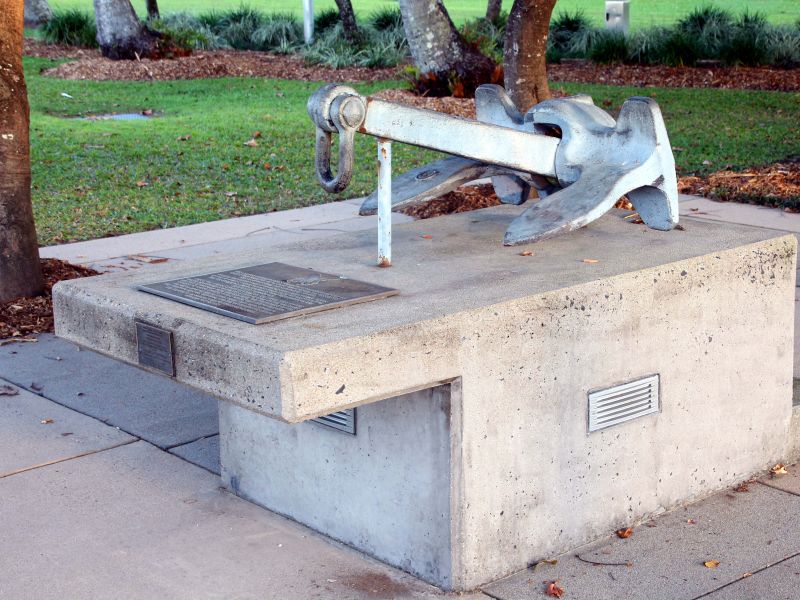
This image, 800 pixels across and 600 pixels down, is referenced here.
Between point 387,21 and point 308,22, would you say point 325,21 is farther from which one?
point 308,22

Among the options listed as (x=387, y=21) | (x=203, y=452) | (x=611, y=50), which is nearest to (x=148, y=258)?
(x=203, y=452)

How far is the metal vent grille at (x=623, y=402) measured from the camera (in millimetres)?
3920

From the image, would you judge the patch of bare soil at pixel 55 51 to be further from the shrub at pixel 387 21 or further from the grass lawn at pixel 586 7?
the grass lawn at pixel 586 7

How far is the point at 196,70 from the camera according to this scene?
19844mm

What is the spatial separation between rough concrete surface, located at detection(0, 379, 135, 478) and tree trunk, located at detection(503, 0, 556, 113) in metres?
5.78

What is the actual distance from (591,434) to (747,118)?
11741mm

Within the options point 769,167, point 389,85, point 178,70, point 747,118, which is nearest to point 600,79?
point 389,85

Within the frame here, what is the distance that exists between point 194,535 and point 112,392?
69.2 inches

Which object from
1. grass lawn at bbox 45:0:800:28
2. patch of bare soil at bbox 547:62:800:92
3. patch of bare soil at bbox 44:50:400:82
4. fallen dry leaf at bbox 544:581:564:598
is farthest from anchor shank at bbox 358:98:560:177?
grass lawn at bbox 45:0:800:28

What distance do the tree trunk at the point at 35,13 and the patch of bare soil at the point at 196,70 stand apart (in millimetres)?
7056

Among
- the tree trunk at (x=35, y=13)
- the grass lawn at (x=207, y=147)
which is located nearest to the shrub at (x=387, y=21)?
the grass lawn at (x=207, y=147)

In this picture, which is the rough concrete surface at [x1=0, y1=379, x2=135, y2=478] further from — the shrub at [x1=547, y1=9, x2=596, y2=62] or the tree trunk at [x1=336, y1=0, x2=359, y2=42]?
the shrub at [x1=547, y1=9, x2=596, y2=62]

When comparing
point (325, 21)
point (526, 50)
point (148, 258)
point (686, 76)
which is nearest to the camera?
point (148, 258)

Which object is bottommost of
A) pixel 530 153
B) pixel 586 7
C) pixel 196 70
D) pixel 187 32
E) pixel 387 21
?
pixel 196 70
